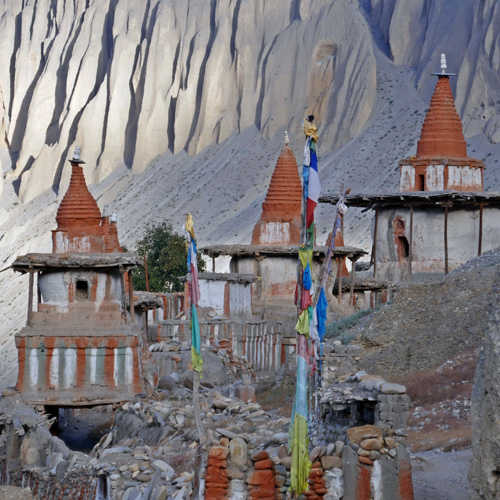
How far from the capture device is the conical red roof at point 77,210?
2627 cm

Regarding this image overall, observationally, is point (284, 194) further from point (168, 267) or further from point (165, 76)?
point (165, 76)

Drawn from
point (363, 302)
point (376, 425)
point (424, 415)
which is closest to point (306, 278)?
point (376, 425)

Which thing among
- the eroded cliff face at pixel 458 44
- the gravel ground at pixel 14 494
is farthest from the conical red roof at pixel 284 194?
the eroded cliff face at pixel 458 44

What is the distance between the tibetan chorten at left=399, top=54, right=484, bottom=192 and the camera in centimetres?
3325

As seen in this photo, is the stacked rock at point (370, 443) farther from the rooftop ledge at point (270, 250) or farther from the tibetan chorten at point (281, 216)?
the tibetan chorten at point (281, 216)

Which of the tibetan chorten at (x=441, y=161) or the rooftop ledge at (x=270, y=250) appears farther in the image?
the tibetan chorten at (x=441, y=161)

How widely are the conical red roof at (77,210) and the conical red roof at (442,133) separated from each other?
36.3ft

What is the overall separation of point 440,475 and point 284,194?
2058cm

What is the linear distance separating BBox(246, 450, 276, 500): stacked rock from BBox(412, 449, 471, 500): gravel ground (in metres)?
1.58

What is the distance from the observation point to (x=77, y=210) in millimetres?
26547

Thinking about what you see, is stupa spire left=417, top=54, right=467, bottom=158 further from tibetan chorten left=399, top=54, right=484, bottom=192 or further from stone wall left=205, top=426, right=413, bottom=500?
stone wall left=205, top=426, right=413, bottom=500

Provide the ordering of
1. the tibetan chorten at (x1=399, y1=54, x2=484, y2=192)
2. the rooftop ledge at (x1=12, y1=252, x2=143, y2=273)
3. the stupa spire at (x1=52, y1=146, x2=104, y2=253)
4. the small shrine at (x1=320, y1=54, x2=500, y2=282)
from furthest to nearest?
the tibetan chorten at (x1=399, y1=54, x2=484, y2=192) → the small shrine at (x1=320, y1=54, x2=500, y2=282) → the stupa spire at (x1=52, y1=146, x2=104, y2=253) → the rooftop ledge at (x1=12, y1=252, x2=143, y2=273)

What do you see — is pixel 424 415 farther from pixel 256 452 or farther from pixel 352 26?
pixel 352 26

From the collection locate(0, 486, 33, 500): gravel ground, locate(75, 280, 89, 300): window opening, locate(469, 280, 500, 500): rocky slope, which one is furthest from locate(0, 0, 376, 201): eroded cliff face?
locate(469, 280, 500, 500): rocky slope
